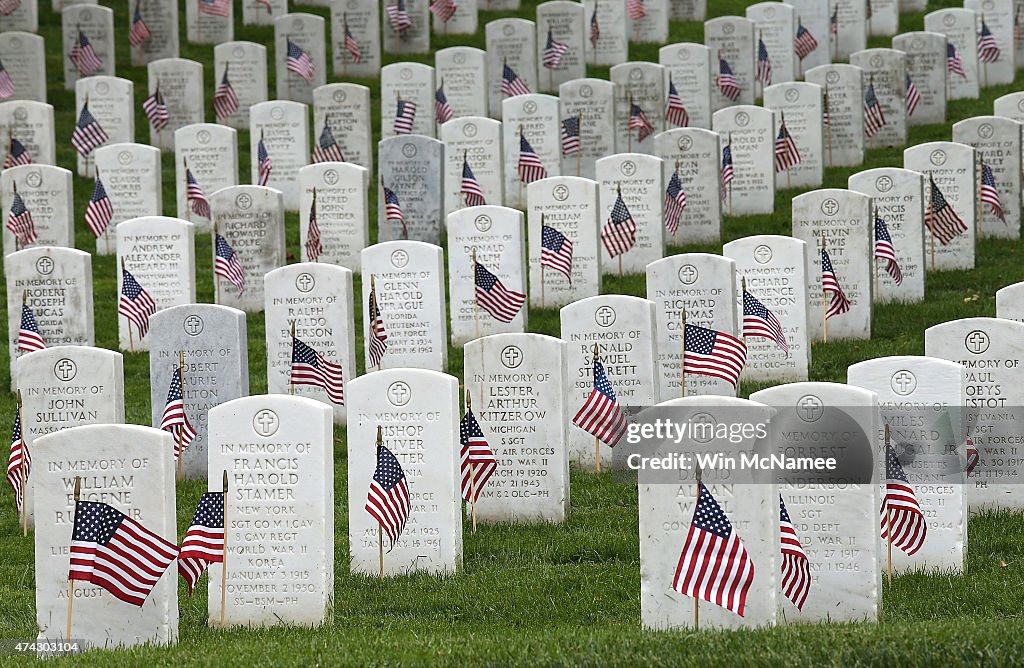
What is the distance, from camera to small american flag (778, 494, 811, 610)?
907 cm

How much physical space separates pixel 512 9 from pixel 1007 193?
11776 mm

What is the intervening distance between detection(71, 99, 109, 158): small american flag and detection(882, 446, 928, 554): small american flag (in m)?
13.9

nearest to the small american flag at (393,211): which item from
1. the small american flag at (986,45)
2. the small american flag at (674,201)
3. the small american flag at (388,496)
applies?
the small american flag at (674,201)

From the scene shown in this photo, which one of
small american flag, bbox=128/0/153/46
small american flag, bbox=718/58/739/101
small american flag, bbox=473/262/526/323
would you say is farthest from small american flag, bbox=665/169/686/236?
small american flag, bbox=128/0/153/46

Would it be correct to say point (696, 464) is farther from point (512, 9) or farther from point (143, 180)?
point (512, 9)

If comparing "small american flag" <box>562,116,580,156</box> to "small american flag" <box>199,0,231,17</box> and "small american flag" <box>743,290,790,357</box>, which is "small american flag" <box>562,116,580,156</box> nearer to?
"small american flag" <box>743,290,790,357</box>

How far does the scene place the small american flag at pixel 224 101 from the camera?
895 inches

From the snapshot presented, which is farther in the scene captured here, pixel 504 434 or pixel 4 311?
pixel 4 311

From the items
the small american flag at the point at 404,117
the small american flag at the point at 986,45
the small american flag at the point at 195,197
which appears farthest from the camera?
the small american flag at the point at 986,45

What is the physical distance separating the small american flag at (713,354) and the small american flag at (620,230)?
4.29m

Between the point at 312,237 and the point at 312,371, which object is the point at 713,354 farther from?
the point at 312,237

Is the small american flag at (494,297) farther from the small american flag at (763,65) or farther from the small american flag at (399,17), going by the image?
the small american flag at (399,17)

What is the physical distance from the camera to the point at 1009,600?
9.30 m

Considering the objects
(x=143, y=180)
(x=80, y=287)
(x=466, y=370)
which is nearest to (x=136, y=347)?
(x=80, y=287)
